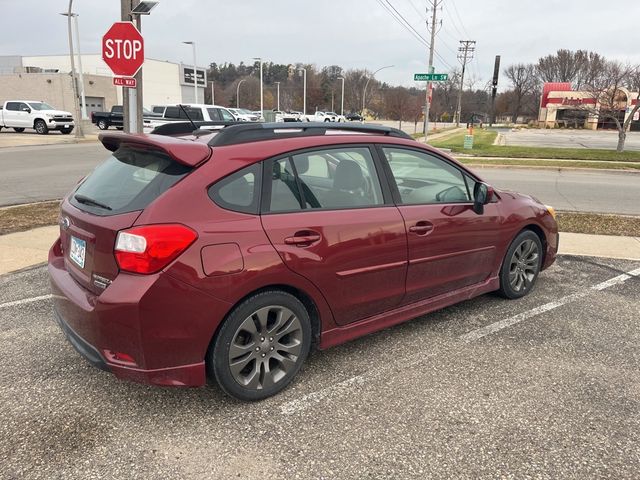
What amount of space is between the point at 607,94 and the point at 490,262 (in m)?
20.5

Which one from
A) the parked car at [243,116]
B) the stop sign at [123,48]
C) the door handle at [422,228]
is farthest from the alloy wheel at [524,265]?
the parked car at [243,116]

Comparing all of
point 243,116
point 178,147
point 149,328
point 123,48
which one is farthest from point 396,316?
point 243,116

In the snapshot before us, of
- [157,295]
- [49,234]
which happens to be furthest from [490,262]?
[49,234]

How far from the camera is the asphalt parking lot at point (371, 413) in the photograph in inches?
98.3

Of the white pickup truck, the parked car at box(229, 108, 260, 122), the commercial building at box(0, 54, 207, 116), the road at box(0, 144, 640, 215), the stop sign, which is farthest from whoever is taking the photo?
the commercial building at box(0, 54, 207, 116)

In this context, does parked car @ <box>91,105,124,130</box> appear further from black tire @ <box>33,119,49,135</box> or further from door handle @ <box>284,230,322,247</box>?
door handle @ <box>284,230,322,247</box>

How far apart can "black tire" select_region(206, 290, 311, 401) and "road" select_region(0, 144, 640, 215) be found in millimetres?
8292

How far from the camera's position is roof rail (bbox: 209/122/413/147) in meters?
3.03

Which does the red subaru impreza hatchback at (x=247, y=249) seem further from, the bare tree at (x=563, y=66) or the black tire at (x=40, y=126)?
the bare tree at (x=563, y=66)

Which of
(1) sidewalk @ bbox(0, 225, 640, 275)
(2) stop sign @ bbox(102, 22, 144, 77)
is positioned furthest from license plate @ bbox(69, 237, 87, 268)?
(2) stop sign @ bbox(102, 22, 144, 77)

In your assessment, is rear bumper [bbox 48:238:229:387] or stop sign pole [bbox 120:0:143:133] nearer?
rear bumper [bbox 48:238:229:387]

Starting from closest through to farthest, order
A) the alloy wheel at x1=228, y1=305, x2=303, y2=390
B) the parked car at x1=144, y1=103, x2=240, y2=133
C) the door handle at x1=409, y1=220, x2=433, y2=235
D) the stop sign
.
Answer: the alloy wheel at x1=228, y1=305, x2=303, y2=390 < the door handle at x1=409, y1=220, x2=433, y2=235 < the stop sign < the parked car at x1=144, y1=103, x2=240, y2=133

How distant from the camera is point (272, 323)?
Result: 299cm

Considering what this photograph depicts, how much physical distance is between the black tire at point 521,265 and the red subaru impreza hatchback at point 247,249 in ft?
2.56
